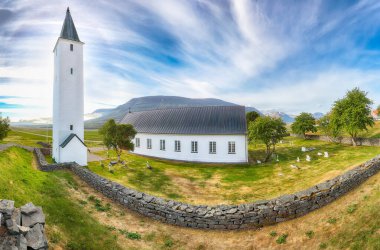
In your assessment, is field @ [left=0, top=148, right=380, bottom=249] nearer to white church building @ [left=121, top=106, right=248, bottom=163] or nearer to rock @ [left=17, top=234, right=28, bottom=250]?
rock @ [left=17, top=234, right=28, bottom=250]

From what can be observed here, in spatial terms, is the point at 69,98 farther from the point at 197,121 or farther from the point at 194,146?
the point at 197,121

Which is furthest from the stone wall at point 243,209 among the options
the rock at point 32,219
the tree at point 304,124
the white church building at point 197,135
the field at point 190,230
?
the tree at point 304,124

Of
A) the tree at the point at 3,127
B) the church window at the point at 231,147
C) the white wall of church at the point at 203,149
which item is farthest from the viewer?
the church window at the point at 231,147

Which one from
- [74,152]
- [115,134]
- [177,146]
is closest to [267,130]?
[177,146]

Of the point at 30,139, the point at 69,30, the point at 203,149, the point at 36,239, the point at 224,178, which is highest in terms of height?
the point at 69,30

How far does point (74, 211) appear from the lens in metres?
12.6

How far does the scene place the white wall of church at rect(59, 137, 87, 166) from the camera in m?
27.9

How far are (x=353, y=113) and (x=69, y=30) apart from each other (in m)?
47.8

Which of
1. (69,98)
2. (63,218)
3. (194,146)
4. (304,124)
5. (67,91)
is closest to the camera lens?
(63,218)

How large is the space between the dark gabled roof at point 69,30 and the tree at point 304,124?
58.2 meters

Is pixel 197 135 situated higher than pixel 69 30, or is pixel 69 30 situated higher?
pixel 69 30

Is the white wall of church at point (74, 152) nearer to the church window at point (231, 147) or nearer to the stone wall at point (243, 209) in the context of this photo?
the stone wall at point (243, 209)

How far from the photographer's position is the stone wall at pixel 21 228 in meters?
6.69

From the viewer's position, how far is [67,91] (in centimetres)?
2927
